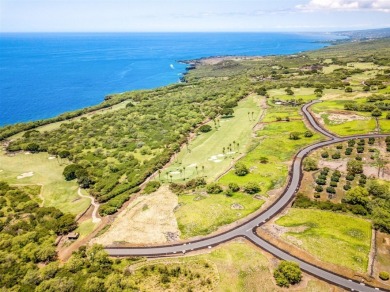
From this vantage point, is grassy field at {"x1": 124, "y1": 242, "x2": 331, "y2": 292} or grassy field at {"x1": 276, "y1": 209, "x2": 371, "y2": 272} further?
grassy field at {"x1": 276, "y1": 209, "x2": 371, "y2": 272}

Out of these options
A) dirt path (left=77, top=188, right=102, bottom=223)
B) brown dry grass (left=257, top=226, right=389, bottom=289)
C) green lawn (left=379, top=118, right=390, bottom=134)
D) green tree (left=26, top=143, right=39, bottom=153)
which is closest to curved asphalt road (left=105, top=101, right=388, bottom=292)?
brown dry grass (left=257, top=226, right=389, bottom=289)

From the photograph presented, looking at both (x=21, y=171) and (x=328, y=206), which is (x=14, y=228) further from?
(x=328, y=206)

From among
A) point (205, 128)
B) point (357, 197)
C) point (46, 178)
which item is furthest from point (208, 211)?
point (205, 128)

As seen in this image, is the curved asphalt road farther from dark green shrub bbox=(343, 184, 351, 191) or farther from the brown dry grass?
dark green shrub bbox=(343, 184, 351, 191)

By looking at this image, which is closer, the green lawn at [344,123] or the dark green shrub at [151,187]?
the dark green shrub at [151,187]

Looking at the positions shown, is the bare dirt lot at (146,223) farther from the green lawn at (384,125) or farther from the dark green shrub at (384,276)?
the green lawn at (384,125)

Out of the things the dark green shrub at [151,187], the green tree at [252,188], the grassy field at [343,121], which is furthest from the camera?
the grassy field at [343,121]

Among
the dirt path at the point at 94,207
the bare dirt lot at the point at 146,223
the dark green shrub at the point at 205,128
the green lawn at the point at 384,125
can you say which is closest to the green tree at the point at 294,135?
the green lawn at the point at 384,125
